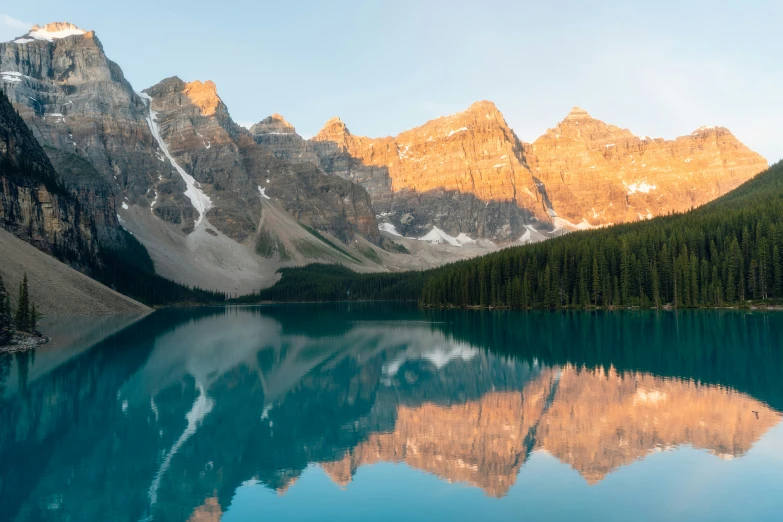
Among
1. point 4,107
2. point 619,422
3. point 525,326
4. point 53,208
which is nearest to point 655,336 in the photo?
point 525,326

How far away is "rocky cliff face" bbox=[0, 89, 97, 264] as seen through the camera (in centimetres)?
10631

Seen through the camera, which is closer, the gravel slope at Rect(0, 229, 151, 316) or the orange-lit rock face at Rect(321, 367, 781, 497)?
the orange-lit rock face at Rect(321, 367, 781, 497)

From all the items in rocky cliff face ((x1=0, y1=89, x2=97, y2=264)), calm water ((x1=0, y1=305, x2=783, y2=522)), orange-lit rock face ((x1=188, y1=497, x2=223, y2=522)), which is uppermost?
rocky cliff face ((x1=0, y1=89, x2=97, y2=264))

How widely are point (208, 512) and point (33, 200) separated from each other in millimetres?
114282

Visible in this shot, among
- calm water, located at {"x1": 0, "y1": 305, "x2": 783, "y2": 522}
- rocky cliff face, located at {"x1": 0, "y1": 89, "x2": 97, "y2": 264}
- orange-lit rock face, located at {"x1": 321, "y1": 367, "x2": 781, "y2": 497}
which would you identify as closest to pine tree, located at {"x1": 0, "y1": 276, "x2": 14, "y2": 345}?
calm water, located at {"x1": 0, "y1": 305, "x2": 783, "y2": 522}

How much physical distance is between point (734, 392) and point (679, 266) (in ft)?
217

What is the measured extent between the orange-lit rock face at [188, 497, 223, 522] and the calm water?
73 millimetres

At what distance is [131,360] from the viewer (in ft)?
148

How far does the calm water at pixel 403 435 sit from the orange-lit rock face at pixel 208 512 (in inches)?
2.9

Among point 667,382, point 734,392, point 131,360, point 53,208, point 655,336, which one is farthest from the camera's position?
point 53,208

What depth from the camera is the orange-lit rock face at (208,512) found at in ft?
50.4

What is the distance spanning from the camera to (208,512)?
51.9 ft

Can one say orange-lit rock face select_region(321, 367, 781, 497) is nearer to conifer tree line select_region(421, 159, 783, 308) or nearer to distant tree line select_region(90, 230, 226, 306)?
conifer tree line select_region(421, 159, 783, 308)

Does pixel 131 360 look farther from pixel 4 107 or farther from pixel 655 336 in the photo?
pixel 4 107
